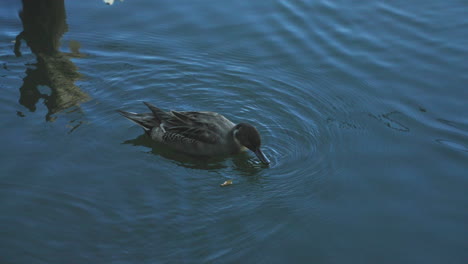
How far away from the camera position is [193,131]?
8.76 meters

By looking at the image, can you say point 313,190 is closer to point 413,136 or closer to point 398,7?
point 413,136

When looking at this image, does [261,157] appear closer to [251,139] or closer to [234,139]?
[251,139]

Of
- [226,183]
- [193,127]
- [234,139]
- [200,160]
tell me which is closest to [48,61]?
[193,127]

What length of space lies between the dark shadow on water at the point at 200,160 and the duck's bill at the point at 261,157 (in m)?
0.13

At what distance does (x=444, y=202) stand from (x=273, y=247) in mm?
2518

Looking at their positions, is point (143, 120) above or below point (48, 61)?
below

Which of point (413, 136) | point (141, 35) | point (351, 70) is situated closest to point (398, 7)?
point (351, 70)

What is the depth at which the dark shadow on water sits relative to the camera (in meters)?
8.46

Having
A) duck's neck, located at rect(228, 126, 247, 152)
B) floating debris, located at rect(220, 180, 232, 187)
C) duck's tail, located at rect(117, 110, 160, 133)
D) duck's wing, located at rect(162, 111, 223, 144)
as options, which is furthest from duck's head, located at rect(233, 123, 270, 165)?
duck's tail, located at rect(117, 110, 160, 133)

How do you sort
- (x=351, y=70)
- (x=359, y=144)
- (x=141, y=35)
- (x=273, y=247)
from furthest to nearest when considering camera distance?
(x=141, y=35) → (x=351, y=70) → (x=359, y=144) → (x=273, y=247)

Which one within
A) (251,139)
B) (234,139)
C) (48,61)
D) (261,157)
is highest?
(48,61)

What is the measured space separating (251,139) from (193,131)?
953mm

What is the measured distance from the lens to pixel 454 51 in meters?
11.1

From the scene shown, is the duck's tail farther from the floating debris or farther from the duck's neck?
the floating debris
